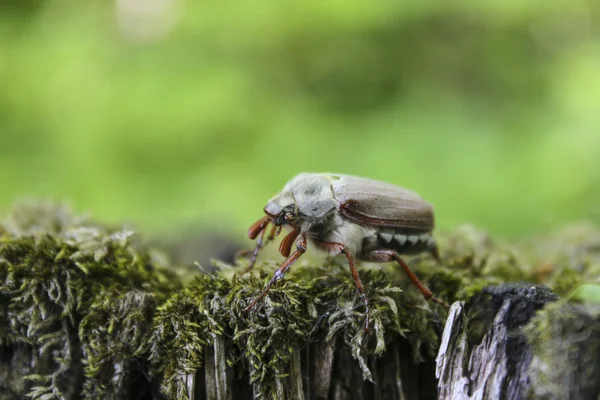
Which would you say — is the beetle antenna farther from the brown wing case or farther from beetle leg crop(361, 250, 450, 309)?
beetle leg crop(361, 250, 450, 309)

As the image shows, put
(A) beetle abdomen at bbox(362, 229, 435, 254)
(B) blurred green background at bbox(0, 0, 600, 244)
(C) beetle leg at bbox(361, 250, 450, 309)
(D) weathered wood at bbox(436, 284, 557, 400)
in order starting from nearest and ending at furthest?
(D) weathered wood at bbox(436, 284, 557, 400) < (C) beetle leg at bbox(361, 250, 450, 309) < (A) beetle abdomen at bbox(362, 229, 435, 254) < (B) blurred green background at bbox(0, 0, 600, 244)

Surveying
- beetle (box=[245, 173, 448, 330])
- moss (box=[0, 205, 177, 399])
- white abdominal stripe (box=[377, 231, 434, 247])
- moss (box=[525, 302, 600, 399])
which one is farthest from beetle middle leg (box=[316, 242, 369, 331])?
moss (box=[0, 205, 177, 399])

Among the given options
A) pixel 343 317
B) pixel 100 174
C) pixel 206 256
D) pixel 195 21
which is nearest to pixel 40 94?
pixel 100 174

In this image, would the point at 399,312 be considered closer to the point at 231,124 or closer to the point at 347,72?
the point at 231,124

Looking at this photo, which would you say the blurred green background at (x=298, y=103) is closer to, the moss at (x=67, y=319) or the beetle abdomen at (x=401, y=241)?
the beetle abdomen at (x=401, y=241)

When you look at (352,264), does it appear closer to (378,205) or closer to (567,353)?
(378,205)

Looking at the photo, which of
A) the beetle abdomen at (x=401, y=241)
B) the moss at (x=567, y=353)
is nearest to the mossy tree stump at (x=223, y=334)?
the moss at (x=567, y=353)
